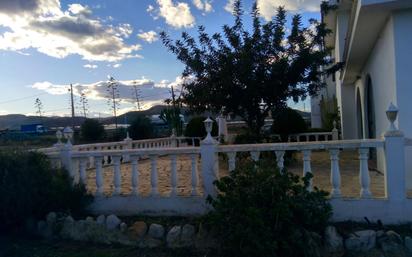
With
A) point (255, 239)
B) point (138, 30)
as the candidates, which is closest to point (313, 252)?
point (255, 239)

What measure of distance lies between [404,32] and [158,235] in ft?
17.9

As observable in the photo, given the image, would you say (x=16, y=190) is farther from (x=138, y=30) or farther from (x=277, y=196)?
(x=138, y=30)

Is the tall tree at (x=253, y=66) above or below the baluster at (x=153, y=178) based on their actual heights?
above

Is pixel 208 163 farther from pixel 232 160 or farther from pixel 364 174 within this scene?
pixel 364 174

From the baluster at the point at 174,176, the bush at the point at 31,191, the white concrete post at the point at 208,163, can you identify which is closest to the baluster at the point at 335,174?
the white concrete post at the point at 208,163

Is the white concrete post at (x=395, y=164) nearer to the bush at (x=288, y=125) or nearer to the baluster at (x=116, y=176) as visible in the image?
the baluster at (x=116, y=176)

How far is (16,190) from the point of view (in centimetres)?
600

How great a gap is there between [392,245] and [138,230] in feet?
11.6

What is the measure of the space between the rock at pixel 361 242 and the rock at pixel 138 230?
2.92m

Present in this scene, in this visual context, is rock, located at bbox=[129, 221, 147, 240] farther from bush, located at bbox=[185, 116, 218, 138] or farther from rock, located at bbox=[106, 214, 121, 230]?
bush, located at bbox=[185, 116, 218, 138]

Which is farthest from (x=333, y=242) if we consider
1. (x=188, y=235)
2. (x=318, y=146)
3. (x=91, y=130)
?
(x=91, y=130)

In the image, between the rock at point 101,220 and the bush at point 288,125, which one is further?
the bush at point 288,125

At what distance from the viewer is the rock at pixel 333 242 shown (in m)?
5.08

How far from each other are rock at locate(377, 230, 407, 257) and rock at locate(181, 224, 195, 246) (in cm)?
251
